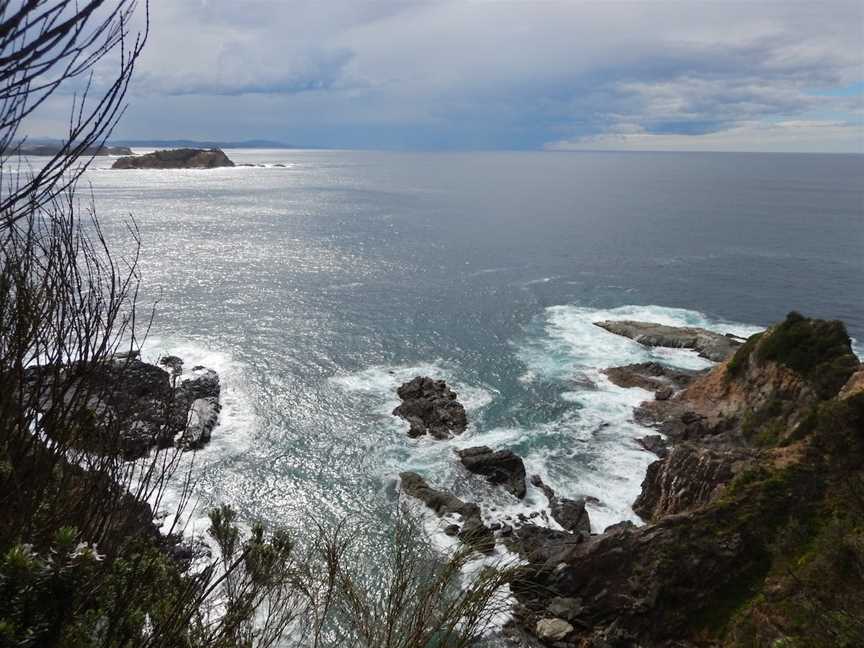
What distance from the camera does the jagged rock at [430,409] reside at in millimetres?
36500

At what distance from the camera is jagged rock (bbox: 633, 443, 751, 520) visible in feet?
83.6

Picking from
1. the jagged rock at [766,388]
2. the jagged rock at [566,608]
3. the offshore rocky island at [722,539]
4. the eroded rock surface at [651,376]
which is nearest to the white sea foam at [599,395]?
the eroded rock surface at [651,376]

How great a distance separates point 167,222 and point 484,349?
7657cm

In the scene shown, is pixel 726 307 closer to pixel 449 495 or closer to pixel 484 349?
pixel 484 349

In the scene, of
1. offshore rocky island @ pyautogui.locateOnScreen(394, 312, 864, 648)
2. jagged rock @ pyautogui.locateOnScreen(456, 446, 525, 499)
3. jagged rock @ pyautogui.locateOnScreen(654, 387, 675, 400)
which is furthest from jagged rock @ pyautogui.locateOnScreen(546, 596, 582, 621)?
jagged rock @ pyautogui.locateOnScreen(654, 387, 675, 400)

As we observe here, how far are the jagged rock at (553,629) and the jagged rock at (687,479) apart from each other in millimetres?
8527

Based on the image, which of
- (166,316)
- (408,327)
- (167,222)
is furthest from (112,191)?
(408,327)

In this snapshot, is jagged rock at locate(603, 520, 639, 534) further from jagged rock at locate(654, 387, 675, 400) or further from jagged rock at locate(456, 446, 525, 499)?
jagged rock at locate(654, 387, 675, 400)

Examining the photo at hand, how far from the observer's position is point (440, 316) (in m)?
56.2

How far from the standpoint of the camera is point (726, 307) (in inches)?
2400

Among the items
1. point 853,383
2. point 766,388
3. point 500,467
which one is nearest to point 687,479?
point 853,383

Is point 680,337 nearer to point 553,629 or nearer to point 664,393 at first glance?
point 664,393

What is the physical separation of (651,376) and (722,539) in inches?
996

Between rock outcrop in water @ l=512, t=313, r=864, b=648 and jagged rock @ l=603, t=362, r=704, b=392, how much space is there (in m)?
16.2
